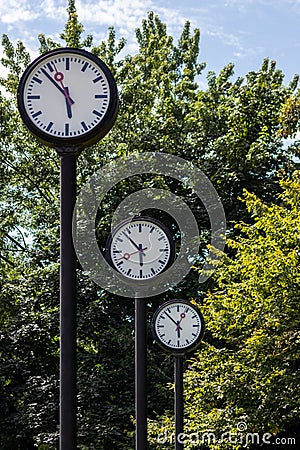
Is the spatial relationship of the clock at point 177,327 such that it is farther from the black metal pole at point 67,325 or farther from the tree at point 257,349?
the black metal pole at point 67,325

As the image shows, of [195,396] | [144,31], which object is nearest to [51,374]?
[195,396]

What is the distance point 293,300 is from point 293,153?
21.3 ft

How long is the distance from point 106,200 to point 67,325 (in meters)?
12.2

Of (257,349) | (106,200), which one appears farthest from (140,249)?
(106,200)

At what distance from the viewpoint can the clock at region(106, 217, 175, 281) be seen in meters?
4.35

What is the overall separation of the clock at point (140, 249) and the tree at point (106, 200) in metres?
9.09

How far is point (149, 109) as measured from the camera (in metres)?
15.7

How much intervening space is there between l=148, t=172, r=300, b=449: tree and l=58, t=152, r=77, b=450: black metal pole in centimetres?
665

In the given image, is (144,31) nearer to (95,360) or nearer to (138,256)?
(95,360)

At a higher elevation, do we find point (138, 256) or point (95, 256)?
point (95, 256)

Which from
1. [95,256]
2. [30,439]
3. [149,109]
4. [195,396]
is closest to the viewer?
[195,396]

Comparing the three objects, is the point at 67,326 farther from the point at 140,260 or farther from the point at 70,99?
the point at 140,260

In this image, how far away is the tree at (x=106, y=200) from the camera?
13.8 meters

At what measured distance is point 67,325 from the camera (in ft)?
8.48
